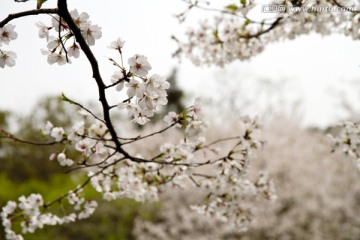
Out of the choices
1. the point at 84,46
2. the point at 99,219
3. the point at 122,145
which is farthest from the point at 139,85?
the point at 99,219

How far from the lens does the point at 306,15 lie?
3.06 metres

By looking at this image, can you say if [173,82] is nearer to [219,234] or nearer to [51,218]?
[219,234]

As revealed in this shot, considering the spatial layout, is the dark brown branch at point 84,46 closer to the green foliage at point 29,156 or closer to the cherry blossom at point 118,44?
the cherry blossom at point 118,44

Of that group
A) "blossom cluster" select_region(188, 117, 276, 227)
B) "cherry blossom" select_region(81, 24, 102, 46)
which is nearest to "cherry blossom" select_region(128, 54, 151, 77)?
"cherry blossom" select_region(81, 24, 102, 46)

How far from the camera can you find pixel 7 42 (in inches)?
61.6

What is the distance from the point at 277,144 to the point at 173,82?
14.9 meters

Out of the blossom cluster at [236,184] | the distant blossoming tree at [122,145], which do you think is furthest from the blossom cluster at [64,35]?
the blossom cluster at [236,184]

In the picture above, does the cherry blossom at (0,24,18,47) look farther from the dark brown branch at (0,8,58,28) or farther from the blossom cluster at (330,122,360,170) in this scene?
the blossom cluster at (330,122,360,170)

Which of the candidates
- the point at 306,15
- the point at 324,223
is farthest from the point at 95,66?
the point at 324,223

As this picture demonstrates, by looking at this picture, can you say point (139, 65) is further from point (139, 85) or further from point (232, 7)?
point (232, 7)

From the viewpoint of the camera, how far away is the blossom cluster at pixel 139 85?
4.66 feet

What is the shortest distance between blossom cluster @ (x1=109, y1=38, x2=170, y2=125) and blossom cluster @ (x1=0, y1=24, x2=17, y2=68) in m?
0.45

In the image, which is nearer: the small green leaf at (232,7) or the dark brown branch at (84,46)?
the dark brown branch at (84,46)

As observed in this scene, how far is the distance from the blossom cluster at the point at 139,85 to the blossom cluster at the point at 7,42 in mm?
453
